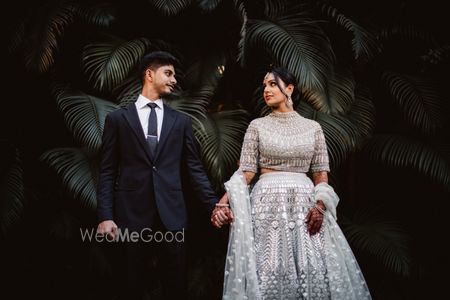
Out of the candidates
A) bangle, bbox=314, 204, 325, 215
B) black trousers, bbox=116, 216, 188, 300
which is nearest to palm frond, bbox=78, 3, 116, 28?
black trousers, bbox=116, 216, 188, 300

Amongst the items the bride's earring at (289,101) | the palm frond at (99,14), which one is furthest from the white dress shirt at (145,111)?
the palm frond at (99,14)

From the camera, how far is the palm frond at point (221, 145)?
4996 mm

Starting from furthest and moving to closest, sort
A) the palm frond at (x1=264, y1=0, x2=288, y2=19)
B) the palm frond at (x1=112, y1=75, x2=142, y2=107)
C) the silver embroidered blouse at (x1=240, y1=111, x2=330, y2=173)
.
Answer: the palm frond at (x1=264, y1=0, x2=288, y2=19) < the palm frond at (x1=112, y1=75, x2=142, y2=107) < the silver embroidered blouse at (x1=240, y1=111, x2=330, y2=173)

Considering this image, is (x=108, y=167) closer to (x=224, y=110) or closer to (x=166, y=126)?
(x=166, y=126)

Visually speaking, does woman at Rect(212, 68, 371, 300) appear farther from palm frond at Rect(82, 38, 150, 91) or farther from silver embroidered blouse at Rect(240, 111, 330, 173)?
palm frond at Rect(82, 38, 150, 91)

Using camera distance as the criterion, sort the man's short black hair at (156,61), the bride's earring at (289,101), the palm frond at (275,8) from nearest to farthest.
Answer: the man's short black hair at (156,61) < the bride's earring at (289,101) < the palm frond at (275,8)

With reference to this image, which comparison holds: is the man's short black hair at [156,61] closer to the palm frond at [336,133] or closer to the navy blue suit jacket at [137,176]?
the navy blue suit jacket at [137,176]

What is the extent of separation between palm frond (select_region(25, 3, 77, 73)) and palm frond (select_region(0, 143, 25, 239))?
0.99m

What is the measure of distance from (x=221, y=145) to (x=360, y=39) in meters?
1.60

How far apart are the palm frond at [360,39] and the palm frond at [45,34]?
2515mm

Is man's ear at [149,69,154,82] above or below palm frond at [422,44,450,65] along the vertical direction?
below

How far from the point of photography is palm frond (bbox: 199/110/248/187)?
5.00 meters

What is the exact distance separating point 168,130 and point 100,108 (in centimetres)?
185

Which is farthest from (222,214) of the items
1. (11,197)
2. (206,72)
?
(11,197)
